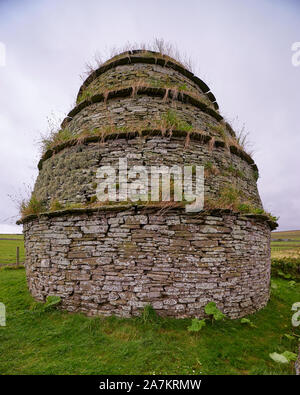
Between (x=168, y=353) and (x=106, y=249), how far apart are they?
2.33m

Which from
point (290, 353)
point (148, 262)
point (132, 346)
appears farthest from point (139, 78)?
point (290, 353)

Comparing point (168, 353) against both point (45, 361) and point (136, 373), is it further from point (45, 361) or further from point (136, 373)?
point (45, 361)

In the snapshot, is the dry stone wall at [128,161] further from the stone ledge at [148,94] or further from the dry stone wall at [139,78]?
the dry stone wall at [139,78]

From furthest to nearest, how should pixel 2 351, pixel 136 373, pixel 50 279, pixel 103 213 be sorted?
pixel 50 279
pixel 103 213
pixel 2 351
pixel 136 373

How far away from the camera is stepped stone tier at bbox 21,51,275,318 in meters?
4.31

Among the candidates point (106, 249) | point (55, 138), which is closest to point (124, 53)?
point (55, 138)

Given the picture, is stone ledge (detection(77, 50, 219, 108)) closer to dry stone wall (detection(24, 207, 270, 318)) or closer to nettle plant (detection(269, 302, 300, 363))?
dry stone wall (detection(24, 207, 270, 318))

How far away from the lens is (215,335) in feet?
13.1

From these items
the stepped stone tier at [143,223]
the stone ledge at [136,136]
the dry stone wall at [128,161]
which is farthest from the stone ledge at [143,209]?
the stone ledge at [136,136]

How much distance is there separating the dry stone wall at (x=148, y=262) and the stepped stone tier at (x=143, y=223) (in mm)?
23

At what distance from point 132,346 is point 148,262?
1.54m

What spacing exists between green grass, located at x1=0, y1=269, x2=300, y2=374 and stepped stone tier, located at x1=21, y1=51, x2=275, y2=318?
0.34 m

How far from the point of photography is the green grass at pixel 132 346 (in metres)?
3.09
